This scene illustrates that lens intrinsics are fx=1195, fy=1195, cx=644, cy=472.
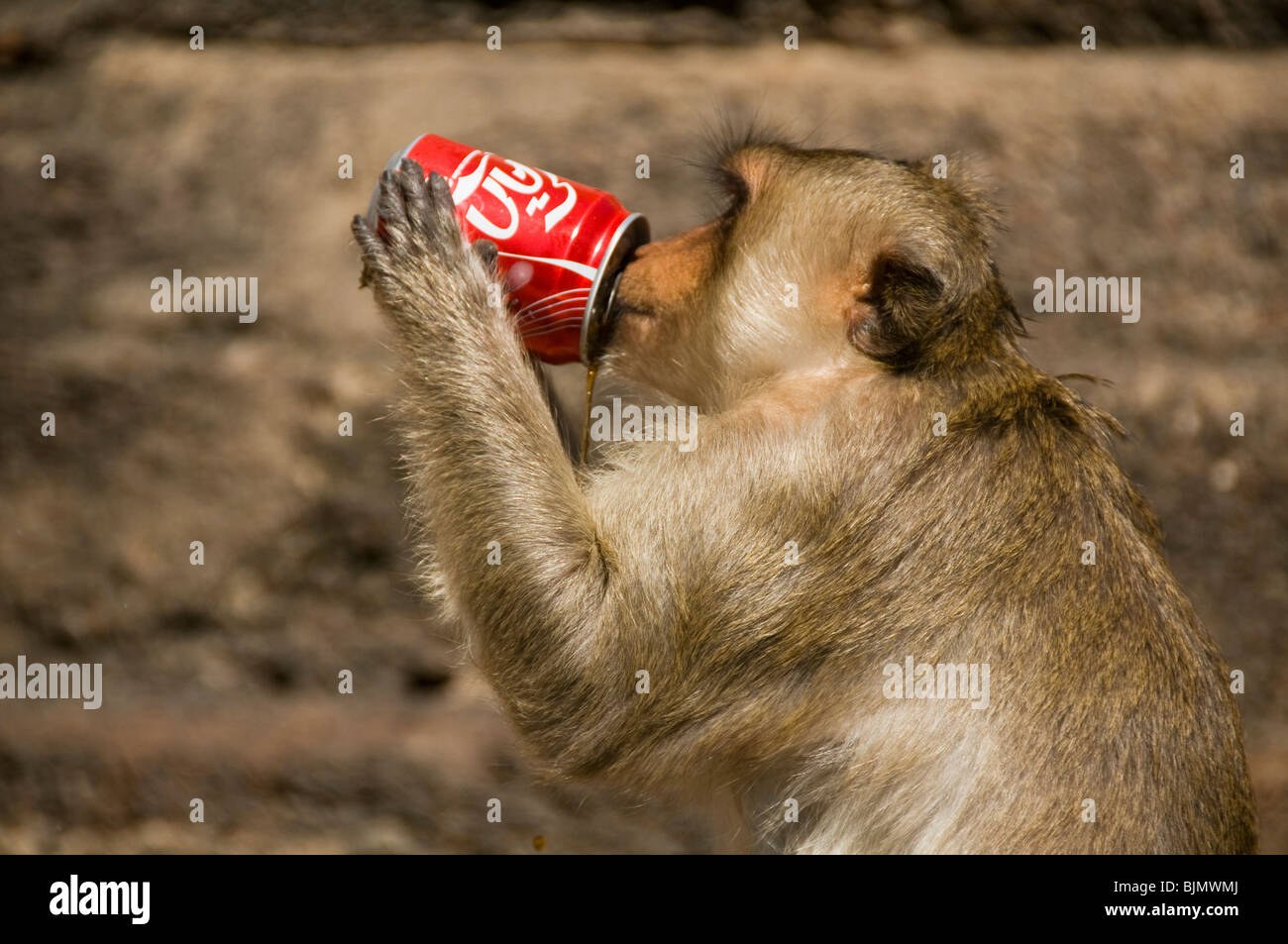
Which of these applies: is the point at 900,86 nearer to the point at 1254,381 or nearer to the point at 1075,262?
the point at 1075,262

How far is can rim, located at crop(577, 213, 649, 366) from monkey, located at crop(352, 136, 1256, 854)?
154 mm

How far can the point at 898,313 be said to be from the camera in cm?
254

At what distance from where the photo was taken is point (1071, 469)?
103 inches

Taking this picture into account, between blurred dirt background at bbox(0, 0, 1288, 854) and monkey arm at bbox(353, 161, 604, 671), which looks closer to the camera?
monkey arm at bbox(353, 161, 604, 671)

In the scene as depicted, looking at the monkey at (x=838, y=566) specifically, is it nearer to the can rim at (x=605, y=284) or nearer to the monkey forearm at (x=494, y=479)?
the monkey forearm at (x=494, y=479)

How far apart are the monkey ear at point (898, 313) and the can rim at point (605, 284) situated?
1.75ft

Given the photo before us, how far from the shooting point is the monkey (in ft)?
8.05

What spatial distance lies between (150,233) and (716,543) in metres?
2.97

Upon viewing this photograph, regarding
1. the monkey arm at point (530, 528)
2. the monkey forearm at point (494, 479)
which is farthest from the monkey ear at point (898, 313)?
the monkey forearm at point (494, 479)

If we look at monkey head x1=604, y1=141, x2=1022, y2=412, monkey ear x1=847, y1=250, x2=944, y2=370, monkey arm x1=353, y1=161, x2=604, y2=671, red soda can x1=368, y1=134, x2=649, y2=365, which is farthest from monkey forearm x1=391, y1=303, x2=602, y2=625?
monkey ear x1=847, y1=250, x2=944, y2=370

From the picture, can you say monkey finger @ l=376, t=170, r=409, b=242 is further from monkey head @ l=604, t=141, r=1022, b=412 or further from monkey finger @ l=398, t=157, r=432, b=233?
monkey head @ l=604, t=141, r=1022, b=412

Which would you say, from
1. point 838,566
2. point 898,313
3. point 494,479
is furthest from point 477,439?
point 898,313

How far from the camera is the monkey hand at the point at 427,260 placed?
2580 mm

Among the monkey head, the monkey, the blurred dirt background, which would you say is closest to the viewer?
the monkey
